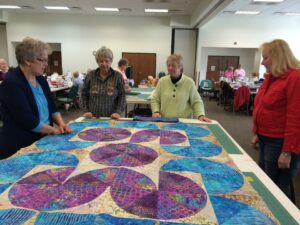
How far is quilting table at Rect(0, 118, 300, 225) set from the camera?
839 millimetres

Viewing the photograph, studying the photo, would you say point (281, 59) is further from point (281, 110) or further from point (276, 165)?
point (276, 165)

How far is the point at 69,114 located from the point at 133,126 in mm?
5108

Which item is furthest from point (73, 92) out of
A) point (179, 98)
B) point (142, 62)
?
point (179, 98)

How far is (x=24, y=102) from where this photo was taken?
158cm

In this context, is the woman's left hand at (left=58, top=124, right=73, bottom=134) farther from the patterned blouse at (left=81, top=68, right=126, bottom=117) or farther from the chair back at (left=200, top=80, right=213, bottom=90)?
the chair back at (left=200, top=80, right=213, bottom=90)

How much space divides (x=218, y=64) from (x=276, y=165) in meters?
10.9

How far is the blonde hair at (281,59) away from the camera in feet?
5.31

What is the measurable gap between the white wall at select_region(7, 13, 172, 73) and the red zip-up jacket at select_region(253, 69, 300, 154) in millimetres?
9104

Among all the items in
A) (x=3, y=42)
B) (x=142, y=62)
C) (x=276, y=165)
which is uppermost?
(x=3, y=42)

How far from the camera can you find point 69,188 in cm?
100

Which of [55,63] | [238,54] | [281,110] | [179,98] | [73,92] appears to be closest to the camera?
[281,110]

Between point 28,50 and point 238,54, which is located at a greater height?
point 238,54

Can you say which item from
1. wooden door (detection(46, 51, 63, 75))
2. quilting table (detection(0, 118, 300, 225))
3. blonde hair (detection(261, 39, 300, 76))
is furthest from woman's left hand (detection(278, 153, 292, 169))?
wooden door (detection(46, 51, 63, 75))

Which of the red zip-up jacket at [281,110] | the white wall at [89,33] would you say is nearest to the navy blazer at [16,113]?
the red zip-up jacket at [281,110]
